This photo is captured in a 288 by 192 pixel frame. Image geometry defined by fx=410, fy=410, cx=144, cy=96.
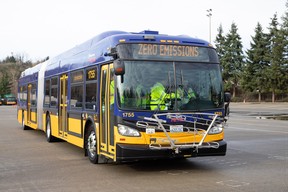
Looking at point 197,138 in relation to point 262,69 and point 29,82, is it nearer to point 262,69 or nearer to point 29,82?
point 29,82

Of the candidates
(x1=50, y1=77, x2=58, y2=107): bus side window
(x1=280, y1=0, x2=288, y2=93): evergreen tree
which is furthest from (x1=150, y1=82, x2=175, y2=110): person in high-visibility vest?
(x1=280, y1=0, x2=288, y2=93): evergreen tree

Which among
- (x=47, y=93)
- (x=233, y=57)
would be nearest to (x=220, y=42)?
(x=233, y=57)

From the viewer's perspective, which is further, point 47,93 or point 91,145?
point 47,93

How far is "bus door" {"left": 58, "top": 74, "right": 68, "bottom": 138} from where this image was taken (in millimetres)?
12391

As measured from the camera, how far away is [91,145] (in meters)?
9.80

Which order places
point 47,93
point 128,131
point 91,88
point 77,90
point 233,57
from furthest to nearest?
point 233,57, point 47,93, point 77,90, point 91,88, point 128,131

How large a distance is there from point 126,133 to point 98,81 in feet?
6.30

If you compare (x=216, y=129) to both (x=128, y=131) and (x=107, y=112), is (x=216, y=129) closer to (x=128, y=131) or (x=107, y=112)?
(x=128, y=131)

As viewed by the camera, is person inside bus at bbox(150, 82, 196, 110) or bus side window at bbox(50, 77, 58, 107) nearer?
person inside bus at bbox(150, 82, 196, 110)

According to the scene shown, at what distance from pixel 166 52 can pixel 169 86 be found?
0.79m

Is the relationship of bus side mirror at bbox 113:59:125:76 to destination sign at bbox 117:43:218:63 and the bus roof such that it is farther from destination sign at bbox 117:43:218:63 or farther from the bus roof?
the bus roof

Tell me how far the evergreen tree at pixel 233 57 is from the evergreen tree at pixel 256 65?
4693mm

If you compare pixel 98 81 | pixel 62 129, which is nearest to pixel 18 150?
pixel 62 129

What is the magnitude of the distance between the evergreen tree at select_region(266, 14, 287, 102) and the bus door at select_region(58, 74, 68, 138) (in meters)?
51.7
